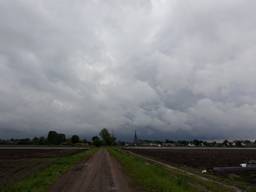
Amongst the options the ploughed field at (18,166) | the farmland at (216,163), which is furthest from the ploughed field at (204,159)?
the ploughed field at (18,166)

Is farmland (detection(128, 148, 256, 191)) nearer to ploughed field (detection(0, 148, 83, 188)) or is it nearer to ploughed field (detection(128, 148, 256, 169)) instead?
ploughed field (detection(128, 148, 256, 169))

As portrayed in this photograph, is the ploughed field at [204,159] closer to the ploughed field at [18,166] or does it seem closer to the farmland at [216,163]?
the farmland at [216,163]

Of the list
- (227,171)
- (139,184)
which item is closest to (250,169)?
(227,171)

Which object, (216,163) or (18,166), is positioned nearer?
(18,166)

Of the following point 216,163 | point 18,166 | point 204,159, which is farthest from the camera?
point 204,159

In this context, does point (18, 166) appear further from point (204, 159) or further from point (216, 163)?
point (204, 159)

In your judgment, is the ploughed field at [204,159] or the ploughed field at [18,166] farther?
the ploughed field at [204,159]

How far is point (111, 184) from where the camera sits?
21.9 metres

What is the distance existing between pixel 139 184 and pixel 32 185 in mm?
5811

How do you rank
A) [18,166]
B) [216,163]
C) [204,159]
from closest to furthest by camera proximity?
[18,166] → [216,163] → [204,159]

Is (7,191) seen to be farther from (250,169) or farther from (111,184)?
(250,169)

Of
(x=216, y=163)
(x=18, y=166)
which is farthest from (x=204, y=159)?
(x=18, y=166)

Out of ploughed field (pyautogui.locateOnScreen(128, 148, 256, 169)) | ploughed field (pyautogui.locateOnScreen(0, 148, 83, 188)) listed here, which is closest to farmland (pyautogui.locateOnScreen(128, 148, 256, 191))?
ploughed field (pyautogui.locateOnScreen(128, 148, 256, 169))

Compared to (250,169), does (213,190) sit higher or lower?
lower
